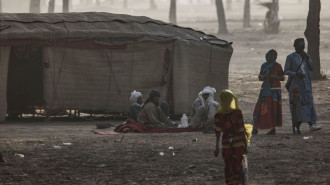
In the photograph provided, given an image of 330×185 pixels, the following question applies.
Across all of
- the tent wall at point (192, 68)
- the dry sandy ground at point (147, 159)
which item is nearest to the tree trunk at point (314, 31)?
the tent wall at point (192, 68)

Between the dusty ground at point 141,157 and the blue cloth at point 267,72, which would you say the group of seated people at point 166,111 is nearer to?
the dusty ground at point 141,157

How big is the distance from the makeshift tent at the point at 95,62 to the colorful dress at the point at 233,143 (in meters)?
7.83

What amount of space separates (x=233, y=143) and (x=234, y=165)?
23 cm

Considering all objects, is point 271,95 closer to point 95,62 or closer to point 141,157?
point 141,157

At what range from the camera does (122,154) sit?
10.9 metres

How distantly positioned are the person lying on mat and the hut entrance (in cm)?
292

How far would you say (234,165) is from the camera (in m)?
8.03

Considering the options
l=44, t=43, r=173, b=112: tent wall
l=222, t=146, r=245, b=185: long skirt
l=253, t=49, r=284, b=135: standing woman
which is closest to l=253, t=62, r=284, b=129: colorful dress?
l=253, t=49, r=284, b=135: standing woman

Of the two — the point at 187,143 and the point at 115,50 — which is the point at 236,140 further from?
the point at 115,50

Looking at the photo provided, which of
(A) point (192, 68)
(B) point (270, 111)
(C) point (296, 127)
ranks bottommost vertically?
(C) point (296, 127)

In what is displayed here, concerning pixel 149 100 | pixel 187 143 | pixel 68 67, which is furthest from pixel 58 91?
pixel 187 143

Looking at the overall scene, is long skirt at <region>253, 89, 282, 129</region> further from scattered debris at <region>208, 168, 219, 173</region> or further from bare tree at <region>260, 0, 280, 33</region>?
bare tree at <region>260, 0, 280, 33</region>

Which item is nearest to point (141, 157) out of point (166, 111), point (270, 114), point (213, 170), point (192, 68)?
point (213, 170)

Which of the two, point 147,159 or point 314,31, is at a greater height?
point 314,31
